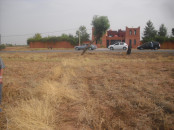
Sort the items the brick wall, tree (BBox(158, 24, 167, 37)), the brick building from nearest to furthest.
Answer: the brick building < the brick wall < tree (BBox(158, 24, 167, 37))

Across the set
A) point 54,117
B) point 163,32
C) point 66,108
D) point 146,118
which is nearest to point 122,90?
point 146,118

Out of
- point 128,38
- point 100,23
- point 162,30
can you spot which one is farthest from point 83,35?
point 162,30

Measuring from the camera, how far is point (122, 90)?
4.23 meters

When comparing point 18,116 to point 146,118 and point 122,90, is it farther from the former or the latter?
point 122,90

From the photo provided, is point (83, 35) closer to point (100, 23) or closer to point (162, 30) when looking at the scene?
point (100, 23)

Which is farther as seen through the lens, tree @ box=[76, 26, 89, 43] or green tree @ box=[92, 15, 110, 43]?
tree @ box=[76, 26, 89, 43]

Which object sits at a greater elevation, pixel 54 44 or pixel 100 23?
pixel 100 23

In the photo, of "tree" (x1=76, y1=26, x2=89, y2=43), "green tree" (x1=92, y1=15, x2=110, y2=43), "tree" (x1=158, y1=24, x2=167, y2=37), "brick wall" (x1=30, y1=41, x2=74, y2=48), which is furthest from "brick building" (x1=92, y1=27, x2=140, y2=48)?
"green tree" (x1=92, y1=15, x2=110, y2=43)

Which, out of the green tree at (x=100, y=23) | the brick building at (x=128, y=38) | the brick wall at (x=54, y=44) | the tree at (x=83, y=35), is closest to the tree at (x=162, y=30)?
the brick building at (x=128, y=38)

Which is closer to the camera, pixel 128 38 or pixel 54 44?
pixel 128 38

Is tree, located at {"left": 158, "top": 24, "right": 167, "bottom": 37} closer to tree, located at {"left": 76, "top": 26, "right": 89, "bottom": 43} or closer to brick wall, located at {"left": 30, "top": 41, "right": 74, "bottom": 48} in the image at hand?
tree, located at {"left": 76, "top": 26, "right": 89, "bottom": 43}

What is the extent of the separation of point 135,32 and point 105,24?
24.5 m

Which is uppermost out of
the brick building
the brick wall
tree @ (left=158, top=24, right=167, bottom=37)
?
tree @ (left=158, top=24, right=167, bottom=37)

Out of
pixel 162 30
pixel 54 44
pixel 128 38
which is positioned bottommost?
pixel 54 44
